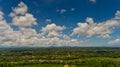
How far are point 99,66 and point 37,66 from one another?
44110 mm

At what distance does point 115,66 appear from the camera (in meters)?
133

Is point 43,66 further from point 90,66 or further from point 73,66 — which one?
point 90,66

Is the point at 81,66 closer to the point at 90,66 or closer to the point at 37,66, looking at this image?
the point at 90,66

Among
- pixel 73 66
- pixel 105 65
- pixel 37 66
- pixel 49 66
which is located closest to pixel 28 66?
pixel 37 66

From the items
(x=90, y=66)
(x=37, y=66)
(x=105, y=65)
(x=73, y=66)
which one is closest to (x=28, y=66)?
(x=37, y=66)

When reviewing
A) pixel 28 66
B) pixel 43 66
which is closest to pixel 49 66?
pixel 43 66

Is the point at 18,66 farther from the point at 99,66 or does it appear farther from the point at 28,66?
the point at 99,66

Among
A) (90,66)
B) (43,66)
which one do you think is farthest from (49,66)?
(90,66)

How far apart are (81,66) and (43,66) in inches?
1069

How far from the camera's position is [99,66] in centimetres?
13100

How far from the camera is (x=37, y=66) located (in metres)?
137

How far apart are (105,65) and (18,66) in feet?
206

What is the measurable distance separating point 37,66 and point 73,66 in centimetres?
2646

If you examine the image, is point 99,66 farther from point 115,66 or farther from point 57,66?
point 57,66
